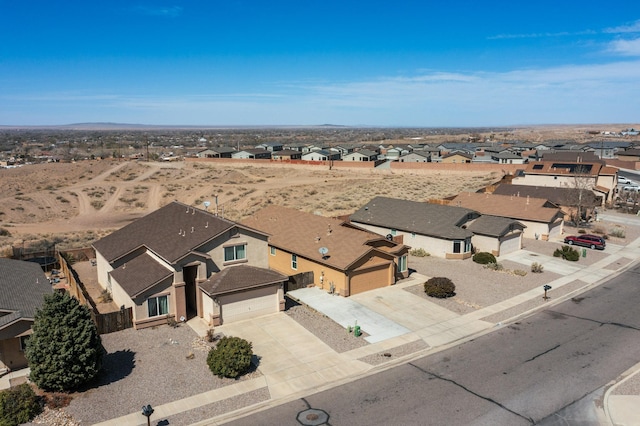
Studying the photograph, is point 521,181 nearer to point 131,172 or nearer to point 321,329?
point 321,329

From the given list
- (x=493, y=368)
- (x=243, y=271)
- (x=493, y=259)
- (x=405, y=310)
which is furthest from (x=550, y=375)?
(x=493, y=259)

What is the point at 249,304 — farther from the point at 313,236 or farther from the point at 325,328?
the point at 313,236

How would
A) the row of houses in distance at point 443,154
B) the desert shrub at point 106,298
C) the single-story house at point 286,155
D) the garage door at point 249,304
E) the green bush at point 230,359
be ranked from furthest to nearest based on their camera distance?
1. the single-story house at point 286,155
2. the row of houses in distance at point 443,154
3. the desert shrub at point 106,298
4. the garage door at point 249,304
5. the green bush at point 230,359

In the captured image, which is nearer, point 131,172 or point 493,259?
point 493,259

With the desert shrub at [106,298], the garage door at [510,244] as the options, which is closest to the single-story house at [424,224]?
the garage door at [510,244]

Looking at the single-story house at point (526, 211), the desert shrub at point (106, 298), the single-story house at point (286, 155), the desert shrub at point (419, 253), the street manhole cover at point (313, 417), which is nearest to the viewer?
the street manhole cover at point (313, 417)

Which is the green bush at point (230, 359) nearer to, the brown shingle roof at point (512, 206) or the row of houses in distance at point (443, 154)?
the brown shingle roof at point (512, 206)
